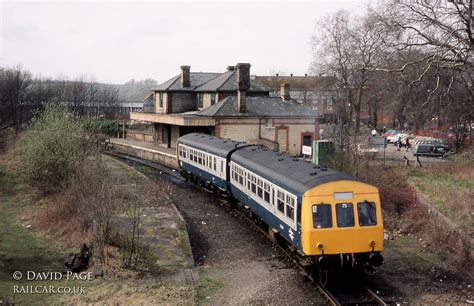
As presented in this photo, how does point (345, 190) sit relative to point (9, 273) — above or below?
above

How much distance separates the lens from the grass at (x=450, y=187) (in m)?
18.9

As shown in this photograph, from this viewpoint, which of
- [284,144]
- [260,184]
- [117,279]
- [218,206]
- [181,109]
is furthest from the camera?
[181,109]

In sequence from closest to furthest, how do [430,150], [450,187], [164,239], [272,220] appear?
[272,220]
[164,239]
[450,187]
[430,150]

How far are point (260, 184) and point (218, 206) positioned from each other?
6.50 metres

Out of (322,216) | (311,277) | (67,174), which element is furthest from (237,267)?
(67,174)

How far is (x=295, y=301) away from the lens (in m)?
11.8

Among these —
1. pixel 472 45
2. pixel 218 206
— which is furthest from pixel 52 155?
pixel 472 45

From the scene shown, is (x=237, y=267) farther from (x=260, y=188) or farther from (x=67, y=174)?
(x=67, y=174)

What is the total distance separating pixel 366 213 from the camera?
1241 cm

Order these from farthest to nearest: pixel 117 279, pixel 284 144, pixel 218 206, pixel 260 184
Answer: pixel 284 144, pixel 218 206, pixel 260 184, pixel 117 279

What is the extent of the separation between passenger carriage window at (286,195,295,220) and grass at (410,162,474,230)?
7.32 m

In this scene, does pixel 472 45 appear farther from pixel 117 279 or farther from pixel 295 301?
pixel 117 279

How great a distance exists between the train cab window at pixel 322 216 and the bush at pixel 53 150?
1416 centimetres

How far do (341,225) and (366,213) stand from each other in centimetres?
72
